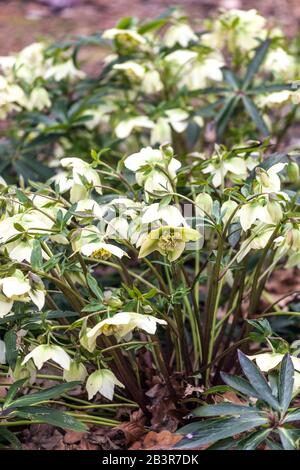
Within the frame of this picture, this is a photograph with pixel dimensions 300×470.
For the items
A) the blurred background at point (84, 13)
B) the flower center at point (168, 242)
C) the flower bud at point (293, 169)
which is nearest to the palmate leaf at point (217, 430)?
the flower center at point (168, 242)

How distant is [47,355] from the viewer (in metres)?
1.06

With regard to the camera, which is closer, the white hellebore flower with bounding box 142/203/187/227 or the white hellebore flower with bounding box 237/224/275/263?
the white hellebore flower with bounding box 142/203/187/227

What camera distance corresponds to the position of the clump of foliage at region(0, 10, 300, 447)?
3.52ft

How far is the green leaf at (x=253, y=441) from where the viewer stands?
0.96m

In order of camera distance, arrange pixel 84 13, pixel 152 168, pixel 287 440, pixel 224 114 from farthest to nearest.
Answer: pixel 84 13 → pixel 224 114 → pixel 152 168 → pixel 287 440

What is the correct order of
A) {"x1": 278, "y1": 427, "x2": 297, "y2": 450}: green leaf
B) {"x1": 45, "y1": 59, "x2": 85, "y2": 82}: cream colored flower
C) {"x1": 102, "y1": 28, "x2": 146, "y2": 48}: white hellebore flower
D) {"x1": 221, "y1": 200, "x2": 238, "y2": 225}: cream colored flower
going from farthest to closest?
{"x1": 45, "y1": 59, "x2": 85, "y2": 82}: cream colored flower < {"x1": 102, "y1": 28, "x2": 146, "y2": 48}: white hellebore flower < {"x1": 221, "y1": 200, "x2": 238, "y2": 225}: cream colored flower < {"x1": 278, "y1": 427, "x2": 297, "y2": 450}: green leaf

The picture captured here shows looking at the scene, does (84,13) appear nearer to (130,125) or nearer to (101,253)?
(130,125)

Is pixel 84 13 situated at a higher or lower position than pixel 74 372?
lower

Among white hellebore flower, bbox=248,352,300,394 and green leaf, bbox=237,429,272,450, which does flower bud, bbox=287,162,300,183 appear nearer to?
white hellebore flower, bbox=248,352,300,394

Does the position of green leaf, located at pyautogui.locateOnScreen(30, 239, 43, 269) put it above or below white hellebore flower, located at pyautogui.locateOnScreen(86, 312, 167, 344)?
above

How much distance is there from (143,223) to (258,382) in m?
0.30

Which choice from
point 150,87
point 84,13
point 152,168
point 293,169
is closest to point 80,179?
point 152,168

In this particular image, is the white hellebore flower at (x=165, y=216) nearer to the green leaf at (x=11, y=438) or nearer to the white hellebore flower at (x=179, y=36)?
the green leaf at (x=11, y=438)

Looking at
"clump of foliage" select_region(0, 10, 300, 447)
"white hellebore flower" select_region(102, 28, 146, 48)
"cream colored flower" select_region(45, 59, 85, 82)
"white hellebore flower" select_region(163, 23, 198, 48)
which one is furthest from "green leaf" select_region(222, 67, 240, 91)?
"cream colored flower" select_region(45, 59, 85, 82)
